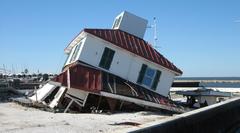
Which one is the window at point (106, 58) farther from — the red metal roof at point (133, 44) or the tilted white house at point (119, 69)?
the red metal roof at point (133, 44)

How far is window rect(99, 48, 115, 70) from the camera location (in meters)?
25.7

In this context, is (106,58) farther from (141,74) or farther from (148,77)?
(148,77)

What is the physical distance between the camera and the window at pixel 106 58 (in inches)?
1012

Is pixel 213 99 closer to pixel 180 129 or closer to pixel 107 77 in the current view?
pixel 107 77

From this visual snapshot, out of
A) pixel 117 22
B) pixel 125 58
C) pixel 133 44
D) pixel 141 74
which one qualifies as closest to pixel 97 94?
pixel 125 58

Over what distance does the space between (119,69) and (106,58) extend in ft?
3.61

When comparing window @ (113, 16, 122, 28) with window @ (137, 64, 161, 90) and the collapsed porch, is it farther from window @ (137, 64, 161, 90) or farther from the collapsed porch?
the collapsed porch

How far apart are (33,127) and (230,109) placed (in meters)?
7.70

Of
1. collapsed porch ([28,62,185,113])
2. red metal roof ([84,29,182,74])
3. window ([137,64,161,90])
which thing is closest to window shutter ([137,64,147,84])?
window ([137,64,161,90])

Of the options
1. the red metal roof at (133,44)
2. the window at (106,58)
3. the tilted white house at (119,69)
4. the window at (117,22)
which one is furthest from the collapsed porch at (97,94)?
the window at (117,22)

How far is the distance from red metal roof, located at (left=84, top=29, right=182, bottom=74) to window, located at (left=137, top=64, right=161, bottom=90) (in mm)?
663

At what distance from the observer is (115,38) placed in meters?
26.4

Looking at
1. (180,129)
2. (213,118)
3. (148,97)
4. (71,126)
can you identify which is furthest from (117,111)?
(180,129)

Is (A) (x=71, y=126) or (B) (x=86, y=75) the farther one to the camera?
(B) (x=86, y=75)
